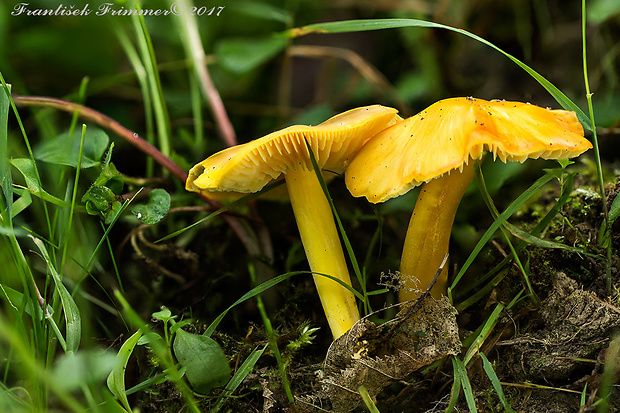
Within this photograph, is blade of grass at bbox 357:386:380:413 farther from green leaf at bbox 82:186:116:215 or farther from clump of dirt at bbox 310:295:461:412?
green leaf at bbox 82:186:116:215

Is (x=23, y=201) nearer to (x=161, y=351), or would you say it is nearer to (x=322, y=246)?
(x=161, y=351)

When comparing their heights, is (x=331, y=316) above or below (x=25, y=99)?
below

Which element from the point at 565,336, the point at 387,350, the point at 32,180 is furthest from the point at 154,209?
the point at 565,336

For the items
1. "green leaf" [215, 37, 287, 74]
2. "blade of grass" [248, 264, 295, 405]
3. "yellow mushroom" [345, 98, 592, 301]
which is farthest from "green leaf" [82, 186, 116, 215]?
"green leaf" [215, 37, 287, 74]

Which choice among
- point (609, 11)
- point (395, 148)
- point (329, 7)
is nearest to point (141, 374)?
point (395, 148)

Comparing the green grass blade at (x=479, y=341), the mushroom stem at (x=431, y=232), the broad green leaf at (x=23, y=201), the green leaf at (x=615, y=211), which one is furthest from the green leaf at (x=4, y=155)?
the green leaf at (x=615, y=211)

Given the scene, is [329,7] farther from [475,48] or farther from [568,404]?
[568,404]

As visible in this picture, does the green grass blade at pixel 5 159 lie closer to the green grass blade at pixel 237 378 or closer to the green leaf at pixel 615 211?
the green grass blade at pixel 237 378
